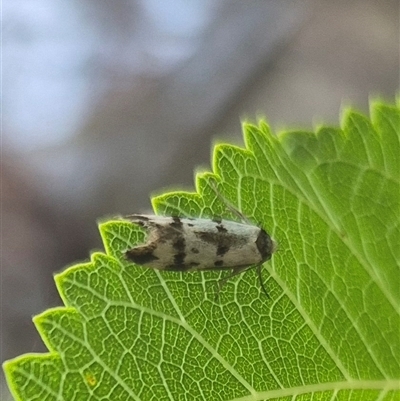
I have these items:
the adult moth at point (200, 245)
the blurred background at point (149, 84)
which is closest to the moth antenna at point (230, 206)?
the adult moth at point (200, 245)

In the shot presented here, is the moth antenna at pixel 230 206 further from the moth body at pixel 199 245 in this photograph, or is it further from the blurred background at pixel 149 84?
the blurred background at pixel 149 84

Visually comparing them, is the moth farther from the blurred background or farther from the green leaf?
the blurred background

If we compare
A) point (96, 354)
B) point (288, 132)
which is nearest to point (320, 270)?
point (288, 132)

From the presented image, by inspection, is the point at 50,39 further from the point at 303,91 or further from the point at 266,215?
the point at 266,215

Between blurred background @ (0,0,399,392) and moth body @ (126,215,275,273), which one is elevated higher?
blurred background @ (0,0,399,392)

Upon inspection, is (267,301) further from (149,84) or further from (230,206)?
(149,84)

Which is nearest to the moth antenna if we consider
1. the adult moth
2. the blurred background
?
the adult moth
